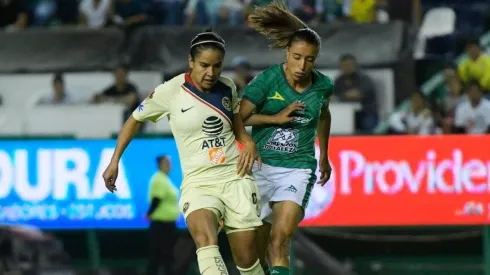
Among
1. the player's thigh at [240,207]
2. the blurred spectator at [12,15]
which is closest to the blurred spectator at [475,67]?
the blurred spectator at [12,15]

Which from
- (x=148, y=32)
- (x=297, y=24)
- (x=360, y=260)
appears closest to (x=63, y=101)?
(x=148, y=32)

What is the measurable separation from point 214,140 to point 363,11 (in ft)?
33.2

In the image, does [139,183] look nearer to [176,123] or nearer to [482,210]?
[482,210]

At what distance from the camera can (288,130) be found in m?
9.55

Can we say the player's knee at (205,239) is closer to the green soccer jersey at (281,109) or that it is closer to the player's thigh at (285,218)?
the player's thigh at (285,218)

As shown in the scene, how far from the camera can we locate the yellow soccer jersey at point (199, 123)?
29.9 feet

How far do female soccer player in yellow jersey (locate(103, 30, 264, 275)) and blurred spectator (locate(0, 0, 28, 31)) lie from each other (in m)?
10.8

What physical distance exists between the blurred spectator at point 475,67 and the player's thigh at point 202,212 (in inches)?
346

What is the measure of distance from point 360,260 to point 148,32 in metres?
4.67

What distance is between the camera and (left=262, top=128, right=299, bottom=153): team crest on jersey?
9562 millimetres

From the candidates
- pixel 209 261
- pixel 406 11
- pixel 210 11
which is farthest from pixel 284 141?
pixel 406 11

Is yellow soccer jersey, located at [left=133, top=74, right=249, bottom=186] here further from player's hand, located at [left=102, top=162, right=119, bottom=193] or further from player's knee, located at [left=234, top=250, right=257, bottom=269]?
player's knee, located at [left=234, top=250, right=257, bottom=269]

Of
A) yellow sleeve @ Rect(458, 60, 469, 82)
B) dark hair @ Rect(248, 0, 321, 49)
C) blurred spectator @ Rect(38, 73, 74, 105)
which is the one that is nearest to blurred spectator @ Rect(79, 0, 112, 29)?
blurred spectator @ Rect(38, 73, 74, 105)

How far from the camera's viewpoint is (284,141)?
31.5 ft
